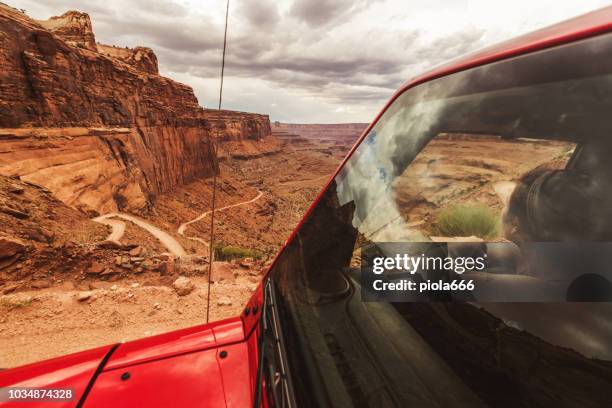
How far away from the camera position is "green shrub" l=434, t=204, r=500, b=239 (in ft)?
3.56

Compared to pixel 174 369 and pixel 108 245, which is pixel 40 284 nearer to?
pixel 108 245

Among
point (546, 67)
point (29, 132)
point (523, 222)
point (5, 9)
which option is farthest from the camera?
point (5, 9)

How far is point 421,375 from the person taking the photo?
0.87m

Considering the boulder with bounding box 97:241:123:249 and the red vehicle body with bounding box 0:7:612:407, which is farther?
the boulder with bounding box 97:241:123:249

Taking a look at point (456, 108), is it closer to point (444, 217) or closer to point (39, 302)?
point (444, 217)

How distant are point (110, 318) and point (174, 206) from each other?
→ 30.0 meters

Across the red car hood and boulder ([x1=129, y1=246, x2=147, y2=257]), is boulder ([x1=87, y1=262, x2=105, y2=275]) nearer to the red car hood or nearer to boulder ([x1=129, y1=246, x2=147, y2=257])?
boulder ([x1=129, y1=246, x2=147, y2=257])

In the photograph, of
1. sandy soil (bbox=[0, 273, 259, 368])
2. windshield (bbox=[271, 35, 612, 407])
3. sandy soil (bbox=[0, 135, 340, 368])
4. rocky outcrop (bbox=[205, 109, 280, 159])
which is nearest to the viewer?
windshield (bbox=[271, 35, 612, 407])

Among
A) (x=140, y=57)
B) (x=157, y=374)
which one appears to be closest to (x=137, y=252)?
(x=157, y=374)

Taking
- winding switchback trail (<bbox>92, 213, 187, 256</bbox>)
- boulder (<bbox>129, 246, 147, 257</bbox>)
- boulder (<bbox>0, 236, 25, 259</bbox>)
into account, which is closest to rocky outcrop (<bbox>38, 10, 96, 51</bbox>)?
winding switchback trail (<bbox>92, 213, 187, 256</bbox>)

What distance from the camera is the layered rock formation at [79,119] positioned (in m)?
18.0

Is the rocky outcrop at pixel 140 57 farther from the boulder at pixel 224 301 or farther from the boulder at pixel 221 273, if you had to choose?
the boulder at pixel 224 301

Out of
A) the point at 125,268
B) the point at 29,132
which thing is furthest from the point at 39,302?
the point at 29,132

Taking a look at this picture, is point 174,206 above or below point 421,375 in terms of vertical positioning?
below
